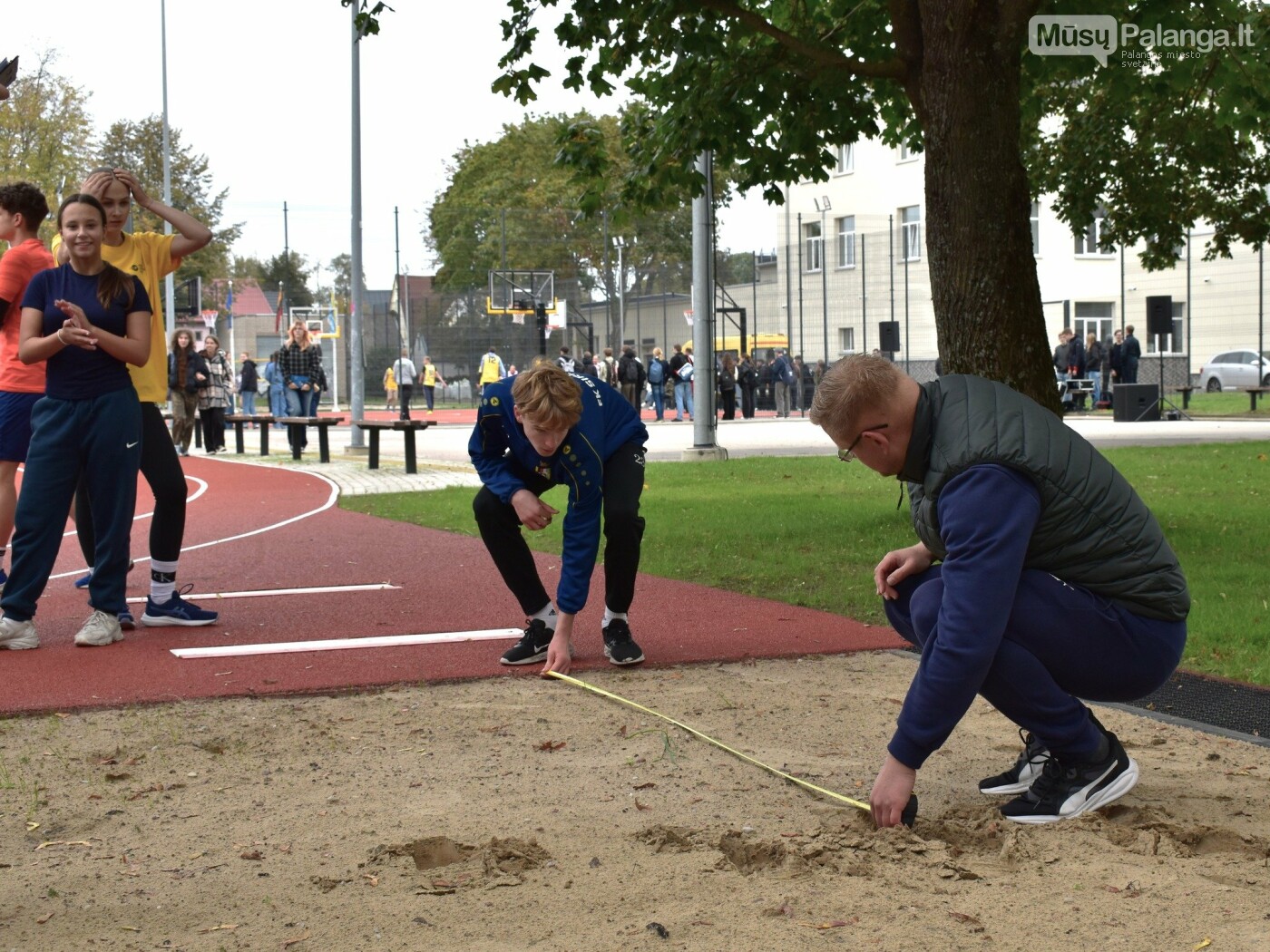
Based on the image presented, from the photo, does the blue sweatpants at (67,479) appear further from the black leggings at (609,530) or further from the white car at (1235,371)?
the white car at (1235,371)

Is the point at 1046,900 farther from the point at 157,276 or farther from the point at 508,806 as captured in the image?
the point at 157,276

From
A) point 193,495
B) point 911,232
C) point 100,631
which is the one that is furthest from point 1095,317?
point 100,631

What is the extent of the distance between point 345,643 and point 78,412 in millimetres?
1620

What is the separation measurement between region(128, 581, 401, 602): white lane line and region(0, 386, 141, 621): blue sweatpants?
5.51 ft

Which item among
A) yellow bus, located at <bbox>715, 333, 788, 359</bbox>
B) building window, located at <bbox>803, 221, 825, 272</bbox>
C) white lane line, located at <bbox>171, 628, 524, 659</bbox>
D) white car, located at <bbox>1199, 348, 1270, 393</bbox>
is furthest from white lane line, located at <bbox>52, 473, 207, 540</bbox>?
white car, located at <bbox>1199, 348, 1270, 393</bbox>

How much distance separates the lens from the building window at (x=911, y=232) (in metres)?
43.8

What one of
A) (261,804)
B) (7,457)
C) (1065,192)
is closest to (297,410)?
(1065,192)

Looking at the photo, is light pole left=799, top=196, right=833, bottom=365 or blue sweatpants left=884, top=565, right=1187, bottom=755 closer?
blue sweatpants left=884, top=565, right=1187, bottom=755

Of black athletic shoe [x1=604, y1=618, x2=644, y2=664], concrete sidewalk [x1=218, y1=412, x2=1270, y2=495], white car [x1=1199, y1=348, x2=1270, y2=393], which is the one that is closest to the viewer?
black athletic shoe [x1=604, y1=618, x2=644, y2=664]

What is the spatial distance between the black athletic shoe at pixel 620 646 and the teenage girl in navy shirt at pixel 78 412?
235cm

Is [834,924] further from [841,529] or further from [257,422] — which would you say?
[257,422]

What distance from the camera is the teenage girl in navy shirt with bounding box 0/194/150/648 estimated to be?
6.39 metres

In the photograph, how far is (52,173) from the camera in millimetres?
42594

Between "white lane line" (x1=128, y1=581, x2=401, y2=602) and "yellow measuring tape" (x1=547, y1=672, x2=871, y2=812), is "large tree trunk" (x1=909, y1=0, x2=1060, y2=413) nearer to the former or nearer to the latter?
"white lane line" (x1=128, y1=581, x2=401, y2=602)
